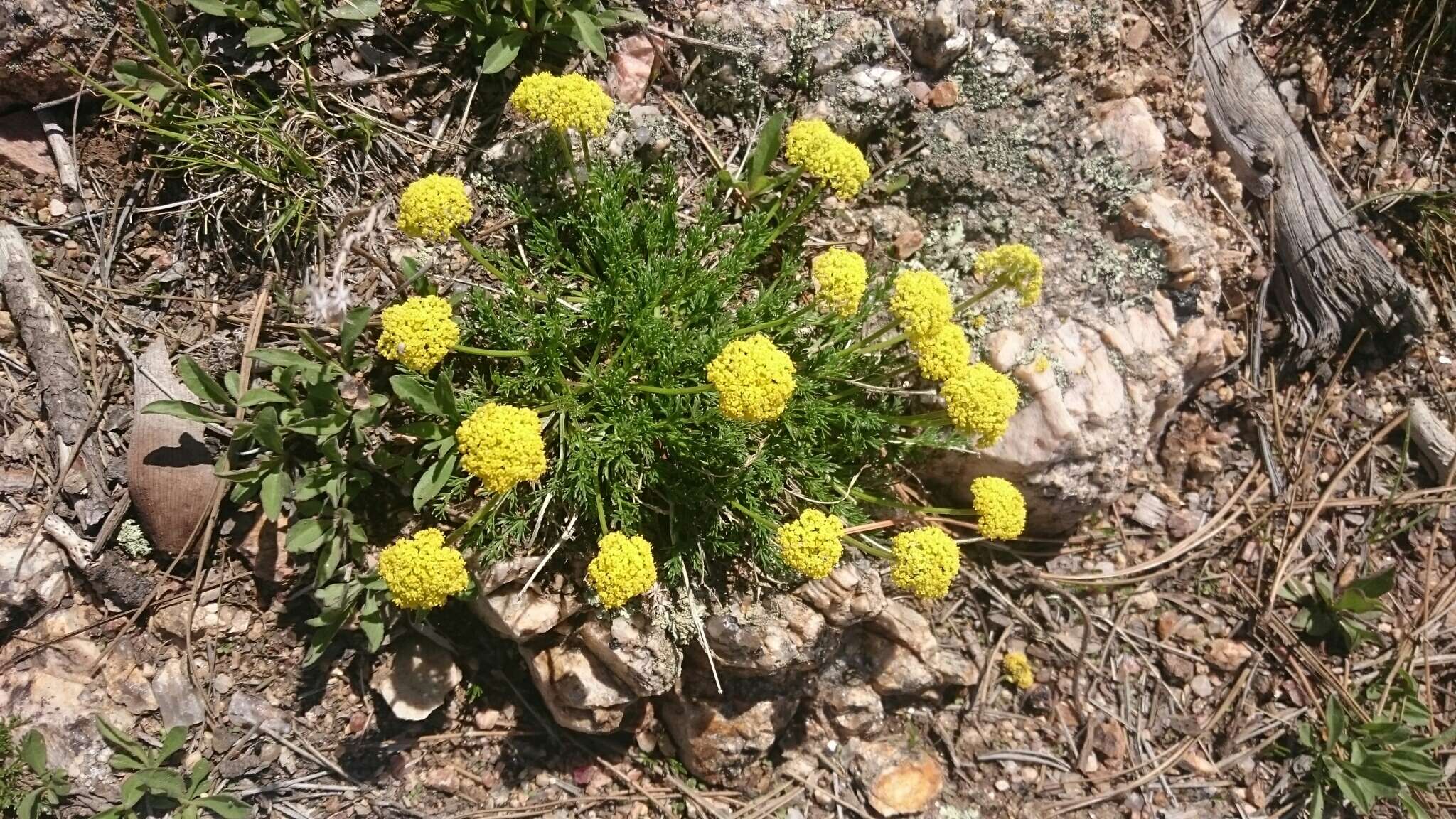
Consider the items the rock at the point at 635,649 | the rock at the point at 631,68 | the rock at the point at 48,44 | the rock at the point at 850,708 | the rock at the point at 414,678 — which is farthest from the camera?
the rock at the point at 850,708

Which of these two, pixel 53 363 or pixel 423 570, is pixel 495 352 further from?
pixel 53 363

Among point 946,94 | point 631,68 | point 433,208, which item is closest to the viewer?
point 433,208

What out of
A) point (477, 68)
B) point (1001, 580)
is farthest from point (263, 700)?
point (1001, 580)

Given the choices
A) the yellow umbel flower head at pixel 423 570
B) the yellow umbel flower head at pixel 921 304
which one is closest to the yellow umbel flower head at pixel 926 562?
the yellow umbel flower head at pixel 921 304

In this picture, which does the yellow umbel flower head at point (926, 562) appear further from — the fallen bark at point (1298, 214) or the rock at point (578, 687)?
the fallen bark at point (1298, 214)

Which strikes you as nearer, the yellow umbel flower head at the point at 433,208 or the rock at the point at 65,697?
A: the yellow umbel flower head at the point at 433,208

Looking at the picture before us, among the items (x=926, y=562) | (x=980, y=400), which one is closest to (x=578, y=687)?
(x=926, y=562)

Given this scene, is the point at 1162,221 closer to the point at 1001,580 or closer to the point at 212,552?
the point at 1001,580
